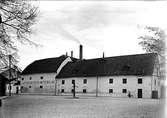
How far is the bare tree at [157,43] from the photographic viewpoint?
10.4m

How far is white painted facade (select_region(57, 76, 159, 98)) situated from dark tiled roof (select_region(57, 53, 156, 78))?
30.3 inches

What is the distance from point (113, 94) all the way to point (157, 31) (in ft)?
100

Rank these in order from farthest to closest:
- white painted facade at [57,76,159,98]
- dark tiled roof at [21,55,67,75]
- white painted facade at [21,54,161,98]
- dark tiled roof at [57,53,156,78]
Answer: dark tiled roof at [21,55,67,75] < dark tiled roof at [57,53,156,78] < white painted facade at [21,54,161,98] < white painted facade at [57,76,159,98]

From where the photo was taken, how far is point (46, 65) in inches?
2160

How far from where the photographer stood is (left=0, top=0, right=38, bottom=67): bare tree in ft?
41.5

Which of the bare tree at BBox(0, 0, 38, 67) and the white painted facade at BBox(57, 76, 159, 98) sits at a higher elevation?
the bare tree at BBox(0, 0, 38, 67)

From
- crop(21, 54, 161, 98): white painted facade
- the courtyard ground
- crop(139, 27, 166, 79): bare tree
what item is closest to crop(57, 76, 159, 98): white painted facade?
crop(21, 54, 161, 98): white painted facade

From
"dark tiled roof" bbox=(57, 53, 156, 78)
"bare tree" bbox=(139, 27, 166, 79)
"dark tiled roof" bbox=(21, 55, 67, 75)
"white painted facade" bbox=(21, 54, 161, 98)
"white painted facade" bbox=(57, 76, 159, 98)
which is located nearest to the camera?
"bare tree" bbox=(139, 27, 166, 79)

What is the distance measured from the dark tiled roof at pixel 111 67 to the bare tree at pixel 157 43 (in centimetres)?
2461

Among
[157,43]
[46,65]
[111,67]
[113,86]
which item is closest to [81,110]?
[157,43]

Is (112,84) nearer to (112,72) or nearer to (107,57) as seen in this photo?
(112,72)

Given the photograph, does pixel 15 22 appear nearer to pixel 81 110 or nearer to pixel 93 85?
pixel 81 110

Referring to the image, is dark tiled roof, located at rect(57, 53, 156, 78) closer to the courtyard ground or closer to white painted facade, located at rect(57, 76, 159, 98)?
white painted facade, located at rect(57, 76, 159, 98)

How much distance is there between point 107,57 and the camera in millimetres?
48000
